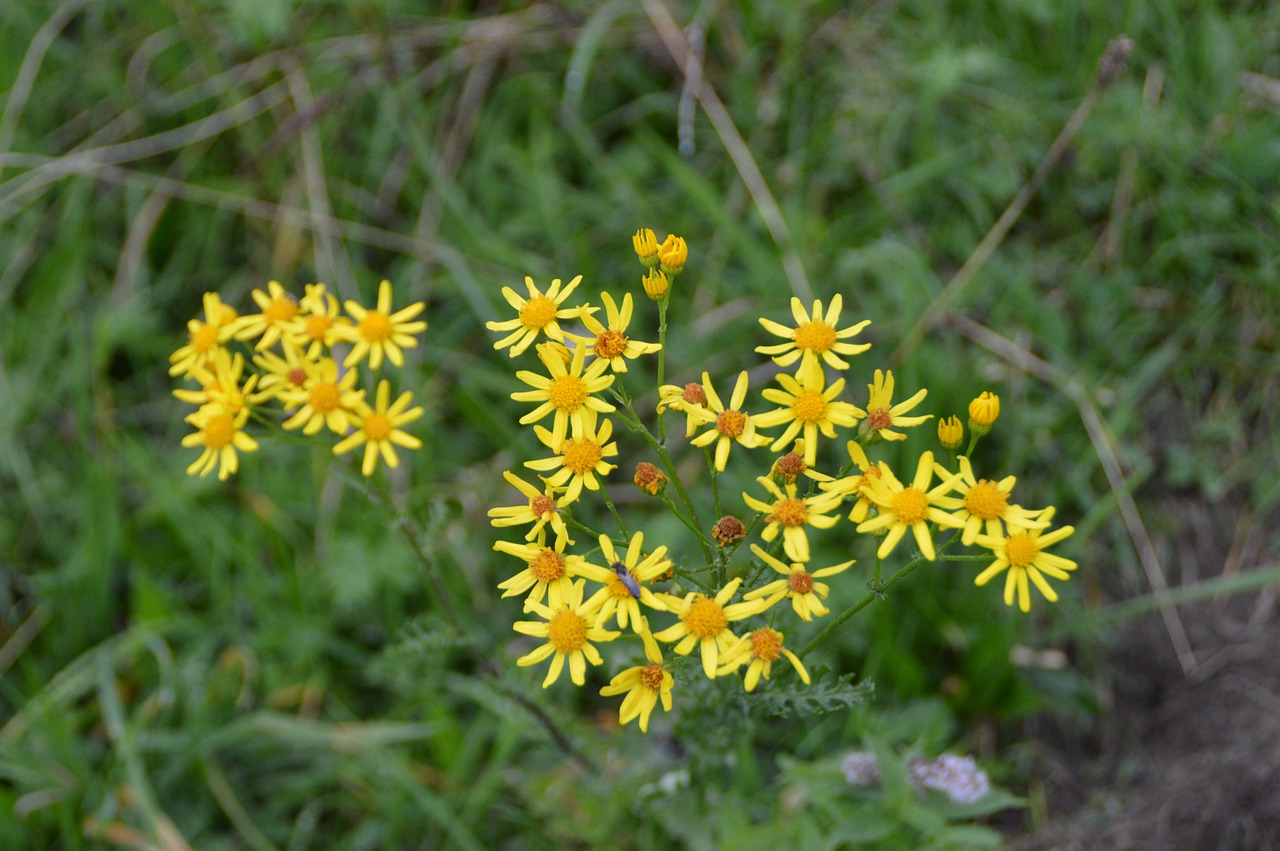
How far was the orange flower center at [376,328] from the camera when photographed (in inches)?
106

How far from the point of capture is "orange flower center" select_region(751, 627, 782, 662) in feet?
6.74

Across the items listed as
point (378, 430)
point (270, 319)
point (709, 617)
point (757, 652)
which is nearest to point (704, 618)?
point (709, 617)

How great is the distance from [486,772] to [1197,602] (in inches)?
100

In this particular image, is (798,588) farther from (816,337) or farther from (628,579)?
(816,337)

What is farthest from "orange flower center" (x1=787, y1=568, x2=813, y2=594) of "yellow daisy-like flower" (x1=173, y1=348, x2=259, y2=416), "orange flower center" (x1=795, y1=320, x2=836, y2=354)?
"yellow daisy-like flower" (x1=173, y1=348, x2=259, y2=416)

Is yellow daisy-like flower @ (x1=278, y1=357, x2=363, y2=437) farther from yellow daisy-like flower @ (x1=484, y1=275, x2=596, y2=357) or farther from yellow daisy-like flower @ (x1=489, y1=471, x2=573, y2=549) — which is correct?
yellow daisy-like flower @ (x1=489, y1=471, x2=573, y2=549)

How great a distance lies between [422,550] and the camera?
2.67m

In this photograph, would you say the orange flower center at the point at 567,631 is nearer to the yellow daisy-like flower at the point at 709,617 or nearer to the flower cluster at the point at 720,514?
the flower cluster at the point at 720,514

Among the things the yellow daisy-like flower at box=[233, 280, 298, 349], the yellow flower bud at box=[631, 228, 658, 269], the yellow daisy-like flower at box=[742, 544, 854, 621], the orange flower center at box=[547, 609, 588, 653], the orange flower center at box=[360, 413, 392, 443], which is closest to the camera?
the yellow daisy-like flower at box=[742, 544, 854, 621]

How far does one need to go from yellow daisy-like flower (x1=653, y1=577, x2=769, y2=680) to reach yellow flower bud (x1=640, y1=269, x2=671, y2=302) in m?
0.71

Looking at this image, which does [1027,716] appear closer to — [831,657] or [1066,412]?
[831,657]

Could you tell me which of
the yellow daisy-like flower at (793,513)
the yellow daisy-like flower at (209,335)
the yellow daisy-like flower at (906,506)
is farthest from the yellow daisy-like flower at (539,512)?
the yellow daisy-like flower at (209,335)

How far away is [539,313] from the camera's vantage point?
242 cm

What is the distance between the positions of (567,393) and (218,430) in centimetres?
96
